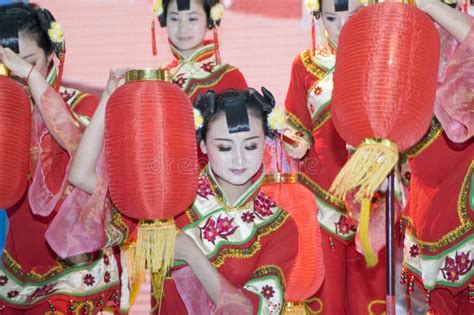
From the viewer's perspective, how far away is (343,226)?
3.31 meters

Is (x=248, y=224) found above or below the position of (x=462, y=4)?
below

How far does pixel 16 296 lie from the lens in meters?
3.14

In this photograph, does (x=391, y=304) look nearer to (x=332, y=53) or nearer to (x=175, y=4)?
(x=332, y=53)

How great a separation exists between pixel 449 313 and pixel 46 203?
4.15 ft

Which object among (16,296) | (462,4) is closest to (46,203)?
(16,296)

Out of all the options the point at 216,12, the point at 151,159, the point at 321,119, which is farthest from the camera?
→ the point at 216,12

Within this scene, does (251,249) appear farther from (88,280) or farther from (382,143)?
(382,143)

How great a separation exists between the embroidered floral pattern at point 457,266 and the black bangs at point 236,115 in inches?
27.8

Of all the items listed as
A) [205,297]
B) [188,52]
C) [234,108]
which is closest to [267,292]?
[205,297]

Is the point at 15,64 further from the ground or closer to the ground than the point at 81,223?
further from the ground

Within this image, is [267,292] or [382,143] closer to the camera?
[382,143]

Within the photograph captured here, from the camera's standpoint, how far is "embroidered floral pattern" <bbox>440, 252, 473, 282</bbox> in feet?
9.48

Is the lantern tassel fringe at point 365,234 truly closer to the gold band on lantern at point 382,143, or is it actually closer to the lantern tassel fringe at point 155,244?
the gold band on lantern at point 382,143

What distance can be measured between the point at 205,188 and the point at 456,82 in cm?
79
